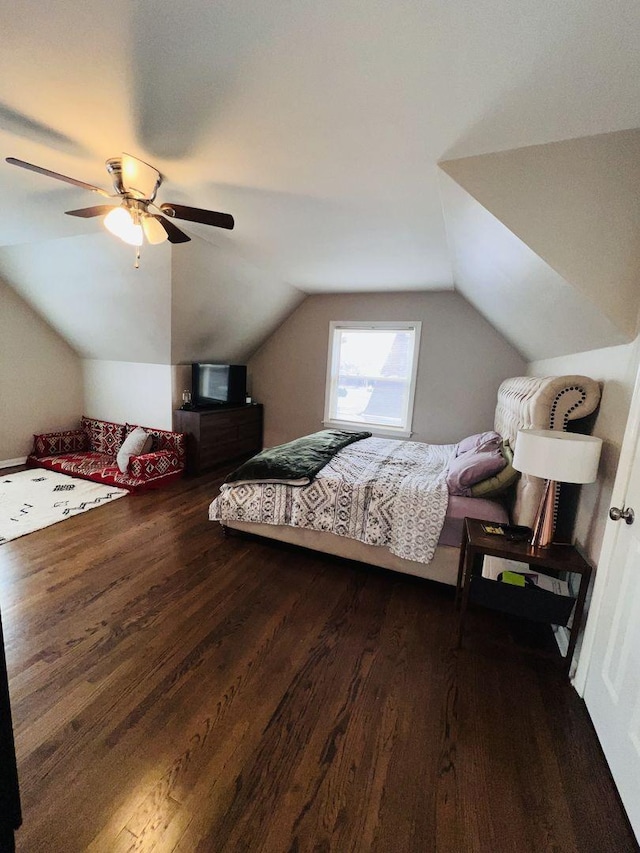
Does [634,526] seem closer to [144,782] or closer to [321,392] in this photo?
[144,782]

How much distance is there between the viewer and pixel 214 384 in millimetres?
4832

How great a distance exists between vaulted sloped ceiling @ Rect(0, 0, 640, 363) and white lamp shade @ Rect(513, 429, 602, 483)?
1.99ft

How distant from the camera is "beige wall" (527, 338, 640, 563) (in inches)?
63.2

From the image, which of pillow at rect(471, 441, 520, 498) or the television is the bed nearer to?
pillow at rect(471, 441, 520, 498)

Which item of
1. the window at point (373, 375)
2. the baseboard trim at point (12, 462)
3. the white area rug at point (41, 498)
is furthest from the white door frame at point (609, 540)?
the baseboard trim at point (12, 462)

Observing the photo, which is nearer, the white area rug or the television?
the white area rug

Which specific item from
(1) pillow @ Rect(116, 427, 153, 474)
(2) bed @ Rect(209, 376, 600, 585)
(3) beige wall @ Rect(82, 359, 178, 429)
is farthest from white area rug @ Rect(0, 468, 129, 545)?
(2) bed @ Rect(209, 376, 600, 585)

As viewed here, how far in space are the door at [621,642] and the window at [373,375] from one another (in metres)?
3.31

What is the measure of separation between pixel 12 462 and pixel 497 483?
219 inches

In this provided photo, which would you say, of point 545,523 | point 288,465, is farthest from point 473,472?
point 288,465

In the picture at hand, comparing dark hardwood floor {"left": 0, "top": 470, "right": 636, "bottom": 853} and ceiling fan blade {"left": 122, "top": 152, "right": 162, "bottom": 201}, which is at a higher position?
ceiling fan blade {"left": 122, "top": 152, "right": 162, "bottom": 201}

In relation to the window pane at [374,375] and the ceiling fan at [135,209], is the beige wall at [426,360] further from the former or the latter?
the ceiling fan at [135,209]

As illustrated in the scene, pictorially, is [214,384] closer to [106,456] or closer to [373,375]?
[106,456]

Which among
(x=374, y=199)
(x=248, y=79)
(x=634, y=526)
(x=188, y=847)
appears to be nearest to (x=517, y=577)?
(x=634, y=526)
